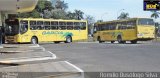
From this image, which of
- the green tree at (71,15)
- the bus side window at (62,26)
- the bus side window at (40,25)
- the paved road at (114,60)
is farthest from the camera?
the green tree at (71,15)

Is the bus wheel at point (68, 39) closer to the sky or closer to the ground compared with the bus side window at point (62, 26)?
closer to the ground

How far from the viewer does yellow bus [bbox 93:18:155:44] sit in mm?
46469

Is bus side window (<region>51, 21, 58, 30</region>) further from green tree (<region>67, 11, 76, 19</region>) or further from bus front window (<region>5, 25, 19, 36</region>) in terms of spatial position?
green tree (<region>67, 11, 76, 19</region>)

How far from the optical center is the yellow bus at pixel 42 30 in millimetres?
46719

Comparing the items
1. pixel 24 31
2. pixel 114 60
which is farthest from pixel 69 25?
pixel 114 60

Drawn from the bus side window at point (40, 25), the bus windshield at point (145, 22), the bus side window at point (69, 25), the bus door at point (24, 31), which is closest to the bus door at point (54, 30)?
the bus side window at point (40, 25)

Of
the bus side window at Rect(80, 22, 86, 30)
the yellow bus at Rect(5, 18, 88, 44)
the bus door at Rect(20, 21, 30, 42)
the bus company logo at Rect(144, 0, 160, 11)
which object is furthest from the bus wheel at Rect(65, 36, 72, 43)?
the bus company logo at Rect(144, 0, 160, 11)

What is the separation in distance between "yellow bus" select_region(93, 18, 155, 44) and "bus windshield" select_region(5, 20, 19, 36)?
37.4 feet

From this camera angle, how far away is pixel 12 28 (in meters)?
46.7

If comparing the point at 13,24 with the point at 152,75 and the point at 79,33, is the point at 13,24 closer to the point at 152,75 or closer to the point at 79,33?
the point at 79,33

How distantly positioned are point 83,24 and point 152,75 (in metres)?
40.3

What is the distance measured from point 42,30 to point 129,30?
937cm

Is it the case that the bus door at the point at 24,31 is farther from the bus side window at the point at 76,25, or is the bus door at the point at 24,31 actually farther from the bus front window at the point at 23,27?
the bus side window at the point at 76,25

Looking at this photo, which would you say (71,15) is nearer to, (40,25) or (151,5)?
(40,25)
